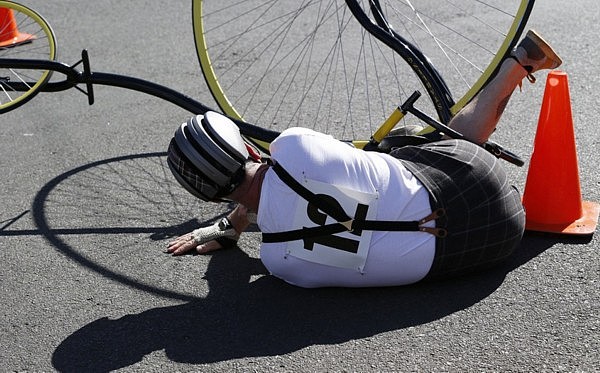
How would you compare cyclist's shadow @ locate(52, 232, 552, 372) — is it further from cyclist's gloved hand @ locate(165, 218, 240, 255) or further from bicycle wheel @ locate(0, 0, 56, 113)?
bicycle wheel @ locate(0, 0, 56, 113)

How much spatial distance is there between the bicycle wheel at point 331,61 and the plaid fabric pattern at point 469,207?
953 mm

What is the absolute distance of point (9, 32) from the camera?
7.07 meters

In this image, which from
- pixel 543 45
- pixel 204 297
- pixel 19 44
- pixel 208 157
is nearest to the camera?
pixel 208 157

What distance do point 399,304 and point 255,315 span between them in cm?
56

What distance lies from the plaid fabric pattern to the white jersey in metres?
Answer: 0.06

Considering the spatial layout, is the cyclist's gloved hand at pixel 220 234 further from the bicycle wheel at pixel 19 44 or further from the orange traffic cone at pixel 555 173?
the bicycle wheel at pixel 19 44

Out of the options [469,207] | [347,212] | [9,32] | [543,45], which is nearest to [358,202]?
[347,212]

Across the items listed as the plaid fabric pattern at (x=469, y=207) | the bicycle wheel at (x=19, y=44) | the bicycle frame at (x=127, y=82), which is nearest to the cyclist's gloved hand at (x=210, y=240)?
the bicycle frame at (x=127, y=82)

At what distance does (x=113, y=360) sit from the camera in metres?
3.37

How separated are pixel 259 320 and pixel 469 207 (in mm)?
921

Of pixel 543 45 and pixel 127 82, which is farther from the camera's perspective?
pixel 127 82

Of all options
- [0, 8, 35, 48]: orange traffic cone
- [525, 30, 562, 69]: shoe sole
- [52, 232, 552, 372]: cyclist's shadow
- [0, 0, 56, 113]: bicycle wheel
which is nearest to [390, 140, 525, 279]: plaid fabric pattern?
[52, 232, 552, 372]: cyclist's shadow

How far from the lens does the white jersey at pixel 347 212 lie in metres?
3.54

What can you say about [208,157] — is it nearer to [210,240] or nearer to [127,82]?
[210,240]
